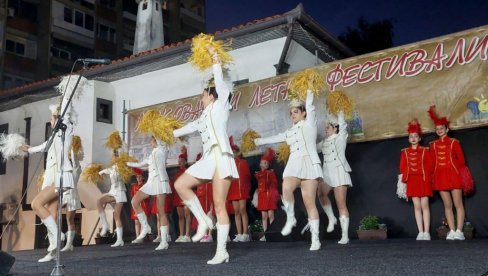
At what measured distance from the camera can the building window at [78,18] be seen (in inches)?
1089

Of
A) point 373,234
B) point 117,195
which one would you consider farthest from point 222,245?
point 117,195

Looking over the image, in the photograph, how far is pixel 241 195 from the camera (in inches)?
373

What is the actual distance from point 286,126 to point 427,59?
2877 millimetres

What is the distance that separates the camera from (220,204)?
504cm

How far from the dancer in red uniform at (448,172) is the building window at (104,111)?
338 inches

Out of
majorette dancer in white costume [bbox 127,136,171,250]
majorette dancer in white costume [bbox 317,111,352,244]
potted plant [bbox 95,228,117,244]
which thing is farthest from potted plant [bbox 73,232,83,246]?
majorette dancer in white costume [bbox 317,111,352,244]

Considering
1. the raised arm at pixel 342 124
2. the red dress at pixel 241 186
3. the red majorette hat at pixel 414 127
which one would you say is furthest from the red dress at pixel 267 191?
the red majorette hat at pixel 414 127

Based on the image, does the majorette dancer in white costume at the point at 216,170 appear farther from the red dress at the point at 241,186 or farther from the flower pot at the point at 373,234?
the red dress at the point at 241,186

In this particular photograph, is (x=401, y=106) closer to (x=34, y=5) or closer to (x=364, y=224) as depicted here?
(x=364, y=224)

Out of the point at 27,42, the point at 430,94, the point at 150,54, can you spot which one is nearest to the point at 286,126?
the point at 430,94

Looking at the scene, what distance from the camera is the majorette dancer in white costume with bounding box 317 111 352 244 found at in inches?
295

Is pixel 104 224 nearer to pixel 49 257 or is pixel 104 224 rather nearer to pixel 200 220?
pixel 49 257

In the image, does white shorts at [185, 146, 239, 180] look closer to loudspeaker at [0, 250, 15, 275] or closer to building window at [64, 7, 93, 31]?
loudspeaker at [0, 250, 15, 275]

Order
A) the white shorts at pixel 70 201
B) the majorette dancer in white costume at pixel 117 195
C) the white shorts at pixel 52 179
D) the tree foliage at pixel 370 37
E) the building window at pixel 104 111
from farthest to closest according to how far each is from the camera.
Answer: the tree foliage at pixel 370 37 → the building window at pixel 104 111 → the majorette dancer in white costume at pixel 117 195 → the white shorts at pixel 70 201 → the white shorts at pixel 52 179
